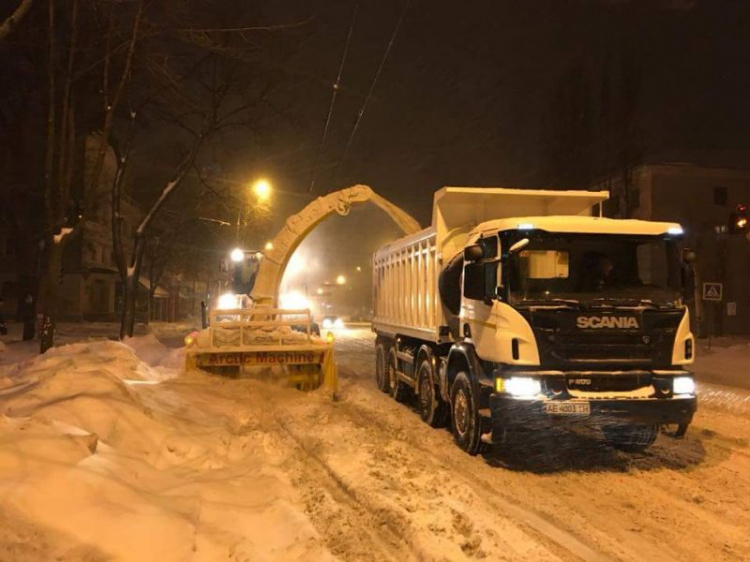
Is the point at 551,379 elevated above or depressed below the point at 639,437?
above

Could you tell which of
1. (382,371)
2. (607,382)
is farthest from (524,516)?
(382,371)

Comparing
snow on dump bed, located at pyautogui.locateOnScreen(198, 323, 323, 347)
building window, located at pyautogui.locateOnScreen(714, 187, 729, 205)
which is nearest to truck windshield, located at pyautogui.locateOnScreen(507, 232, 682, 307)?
snow on dump bed, located at pyautogui.locateOnScreen(198, 323, 323, 347)

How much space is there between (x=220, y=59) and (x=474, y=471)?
17232 millimetres

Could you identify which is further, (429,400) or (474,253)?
(429,400)

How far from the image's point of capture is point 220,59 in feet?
67.9

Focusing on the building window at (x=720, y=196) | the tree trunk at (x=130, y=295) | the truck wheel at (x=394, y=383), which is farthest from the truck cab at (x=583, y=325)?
the building window at (x=720, y=196)

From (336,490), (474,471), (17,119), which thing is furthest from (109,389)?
(17,119)

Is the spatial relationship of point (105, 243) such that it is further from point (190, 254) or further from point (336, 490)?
point (336, 490)

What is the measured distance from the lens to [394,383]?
521 inches

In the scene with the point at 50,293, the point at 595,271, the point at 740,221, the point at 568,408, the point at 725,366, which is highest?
the point at 740,221

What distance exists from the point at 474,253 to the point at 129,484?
4593 millimetres

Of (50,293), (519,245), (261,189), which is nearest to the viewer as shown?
(519,245)

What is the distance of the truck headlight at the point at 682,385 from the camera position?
23.9 ft

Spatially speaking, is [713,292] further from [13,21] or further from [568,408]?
[13,21]
